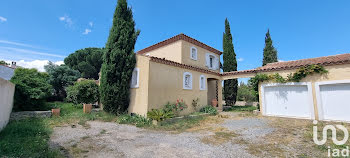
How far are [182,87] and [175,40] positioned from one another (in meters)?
5.09

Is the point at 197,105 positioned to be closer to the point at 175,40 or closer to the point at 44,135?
the point at 175,40

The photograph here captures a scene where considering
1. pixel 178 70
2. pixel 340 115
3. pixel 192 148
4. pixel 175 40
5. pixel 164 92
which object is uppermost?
pixel 175 40

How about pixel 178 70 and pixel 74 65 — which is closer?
pixel 178 70

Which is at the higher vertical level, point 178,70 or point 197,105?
point 178,70

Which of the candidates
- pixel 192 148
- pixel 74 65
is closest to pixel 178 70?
pixel 192 148

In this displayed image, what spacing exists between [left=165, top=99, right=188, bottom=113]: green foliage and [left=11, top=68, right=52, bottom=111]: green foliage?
8076 mm

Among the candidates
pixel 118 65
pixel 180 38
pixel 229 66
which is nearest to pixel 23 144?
pixel 118 65

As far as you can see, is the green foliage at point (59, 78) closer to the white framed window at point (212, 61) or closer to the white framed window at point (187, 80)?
the white framed window at point (187, 80)

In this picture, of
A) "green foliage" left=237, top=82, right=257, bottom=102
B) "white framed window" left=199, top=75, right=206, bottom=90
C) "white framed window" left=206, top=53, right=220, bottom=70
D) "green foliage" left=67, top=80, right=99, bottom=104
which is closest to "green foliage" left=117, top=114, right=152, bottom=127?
"green foliage" left=67, top=80, right=99, bottom=104

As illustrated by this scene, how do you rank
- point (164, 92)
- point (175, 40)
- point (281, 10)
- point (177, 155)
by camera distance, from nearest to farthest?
point (177, 155)
point (164, 92)
point (281, 10)
point (175, 40)

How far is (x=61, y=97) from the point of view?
66.1ft

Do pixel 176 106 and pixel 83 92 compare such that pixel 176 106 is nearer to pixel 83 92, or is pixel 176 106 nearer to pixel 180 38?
pixel 180 38

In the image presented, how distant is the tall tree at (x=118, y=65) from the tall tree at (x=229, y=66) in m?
12.3

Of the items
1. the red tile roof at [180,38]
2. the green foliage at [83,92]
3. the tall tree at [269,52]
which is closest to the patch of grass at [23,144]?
the green foliage at [83,92]
